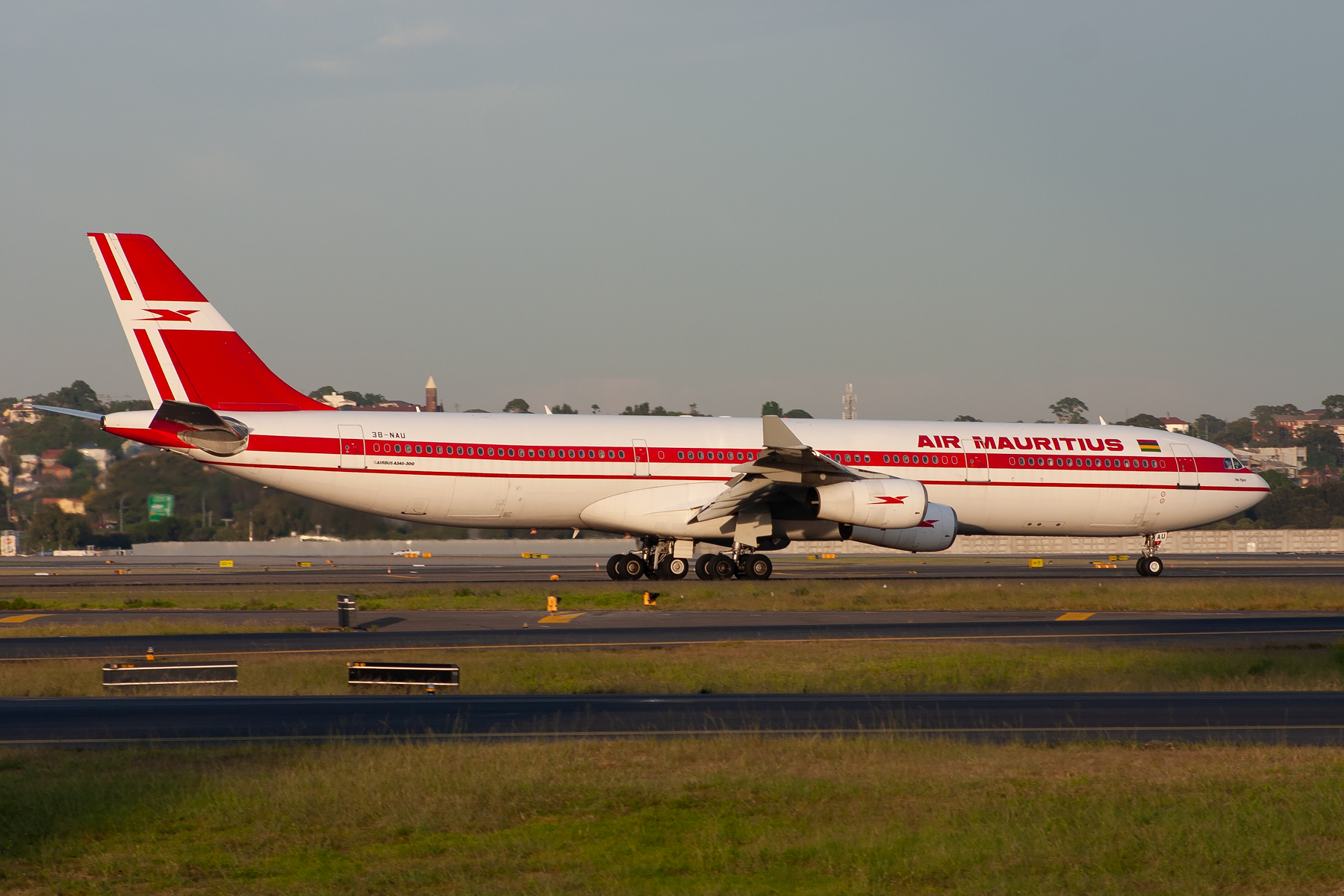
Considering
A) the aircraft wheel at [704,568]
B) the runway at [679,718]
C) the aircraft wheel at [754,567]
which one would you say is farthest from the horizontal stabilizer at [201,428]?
the runway at [679,718]

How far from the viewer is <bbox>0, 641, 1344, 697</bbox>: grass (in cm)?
1684

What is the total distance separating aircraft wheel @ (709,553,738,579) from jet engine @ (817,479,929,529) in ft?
9.90

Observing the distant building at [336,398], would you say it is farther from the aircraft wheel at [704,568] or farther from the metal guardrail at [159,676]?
the metal guardrail at [159,676]

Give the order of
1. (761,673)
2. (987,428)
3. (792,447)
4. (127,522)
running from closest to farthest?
(761,673) → (792,447) → (987,428) → (127,522)

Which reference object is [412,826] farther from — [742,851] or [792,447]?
[792,447]

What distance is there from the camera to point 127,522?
193 feet

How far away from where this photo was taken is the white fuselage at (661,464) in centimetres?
3138

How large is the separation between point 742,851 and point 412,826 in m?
2.32

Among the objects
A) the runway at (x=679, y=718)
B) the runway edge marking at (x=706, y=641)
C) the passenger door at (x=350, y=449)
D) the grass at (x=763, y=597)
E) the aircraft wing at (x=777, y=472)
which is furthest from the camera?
the passenger door at (x=350, y=449)

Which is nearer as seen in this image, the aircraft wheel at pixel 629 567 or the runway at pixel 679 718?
the runway at pixel 679 718

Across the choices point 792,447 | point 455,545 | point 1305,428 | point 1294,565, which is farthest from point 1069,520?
Result: point 1305,428

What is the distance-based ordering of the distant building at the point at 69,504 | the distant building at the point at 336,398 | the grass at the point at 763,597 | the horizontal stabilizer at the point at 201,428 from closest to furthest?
the grass at the point at 763,597 → the horizontal stabilizer at the point at 201,428 → the distant building at the point at 69,504 → the distant building at the point at 336,398

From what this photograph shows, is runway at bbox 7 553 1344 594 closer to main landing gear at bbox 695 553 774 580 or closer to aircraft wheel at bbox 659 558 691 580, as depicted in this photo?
aircraft wheel at bbox 659 558 691 580

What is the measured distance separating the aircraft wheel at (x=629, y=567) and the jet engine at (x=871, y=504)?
229 inches
